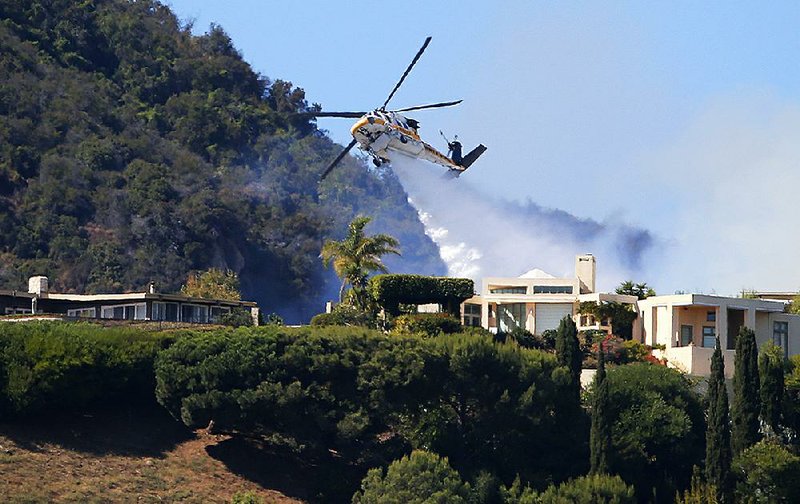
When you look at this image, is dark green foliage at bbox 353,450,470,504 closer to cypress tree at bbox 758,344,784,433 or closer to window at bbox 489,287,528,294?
cypress tree at bbox 758,344,784,433

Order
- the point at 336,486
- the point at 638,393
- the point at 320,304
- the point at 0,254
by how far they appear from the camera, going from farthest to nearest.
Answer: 1. the point at 320,304
2. the point at 0,254
3. the point at 638,393
4. the point at 336,486

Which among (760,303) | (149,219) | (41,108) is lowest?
(760,303)

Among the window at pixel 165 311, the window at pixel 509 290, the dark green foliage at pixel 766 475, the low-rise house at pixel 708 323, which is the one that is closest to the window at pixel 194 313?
the window at pixel 165 311

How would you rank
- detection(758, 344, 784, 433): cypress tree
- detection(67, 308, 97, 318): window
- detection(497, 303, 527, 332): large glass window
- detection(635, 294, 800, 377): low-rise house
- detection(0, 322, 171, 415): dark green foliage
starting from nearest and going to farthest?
detection(0, 322, 171, 415): dark green foliage → detection(758, 344, 784, 433): cypress tree → detection(635, 294, 800, 377): low-rise house → detection(67, 308, 97, 318): window → detection(497, 303, 527, 332): large glass window

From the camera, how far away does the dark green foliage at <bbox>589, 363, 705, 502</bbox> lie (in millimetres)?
65250

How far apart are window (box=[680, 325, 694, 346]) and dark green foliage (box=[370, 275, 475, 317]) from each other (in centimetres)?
1087

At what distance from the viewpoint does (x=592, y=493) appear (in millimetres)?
60812

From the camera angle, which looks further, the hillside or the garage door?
the hillside

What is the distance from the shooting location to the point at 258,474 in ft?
212

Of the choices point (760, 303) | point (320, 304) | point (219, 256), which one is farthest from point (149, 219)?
point (760, 303)

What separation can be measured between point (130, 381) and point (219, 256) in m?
77.9

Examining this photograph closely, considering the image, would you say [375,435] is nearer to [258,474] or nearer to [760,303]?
[258,474]

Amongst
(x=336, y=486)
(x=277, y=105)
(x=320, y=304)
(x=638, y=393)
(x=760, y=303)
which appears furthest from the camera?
(x=277, y=105)

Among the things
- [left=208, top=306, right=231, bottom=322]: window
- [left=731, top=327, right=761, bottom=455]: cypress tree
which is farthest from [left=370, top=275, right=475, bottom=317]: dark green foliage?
[left=731, top=327, right=761, bottom=455]: cypress tree
